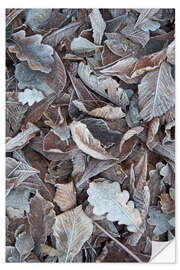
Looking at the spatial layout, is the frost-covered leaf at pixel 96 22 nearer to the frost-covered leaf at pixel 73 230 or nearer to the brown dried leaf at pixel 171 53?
the brown dried leaf at pixel 171 53

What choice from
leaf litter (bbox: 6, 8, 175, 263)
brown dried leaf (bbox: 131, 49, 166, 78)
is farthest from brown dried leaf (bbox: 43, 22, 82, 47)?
brown dried leaf (bbox: 131, 49, 166, 78)

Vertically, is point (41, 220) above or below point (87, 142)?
below

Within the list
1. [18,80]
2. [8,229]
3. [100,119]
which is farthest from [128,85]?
[8,229]

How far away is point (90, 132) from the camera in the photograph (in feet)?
1.72

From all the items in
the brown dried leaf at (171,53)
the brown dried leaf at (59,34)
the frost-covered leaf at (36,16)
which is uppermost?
the frost-covered leaf at (36,16)

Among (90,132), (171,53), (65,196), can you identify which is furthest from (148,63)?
(65,196)

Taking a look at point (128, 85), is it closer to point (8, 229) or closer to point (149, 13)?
point (149, 13)

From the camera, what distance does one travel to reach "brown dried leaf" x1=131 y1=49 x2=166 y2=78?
0.53 m

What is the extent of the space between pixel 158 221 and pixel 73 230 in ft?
0.44

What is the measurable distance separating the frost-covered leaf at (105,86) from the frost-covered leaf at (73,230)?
178 millimetres

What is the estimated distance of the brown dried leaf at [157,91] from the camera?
0.53 meters

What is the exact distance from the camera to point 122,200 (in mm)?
529

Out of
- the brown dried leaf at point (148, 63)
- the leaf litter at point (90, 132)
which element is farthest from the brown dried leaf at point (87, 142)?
the brown dried leaf at point (148, 63)

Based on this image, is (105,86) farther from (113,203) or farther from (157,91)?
(113,203)
